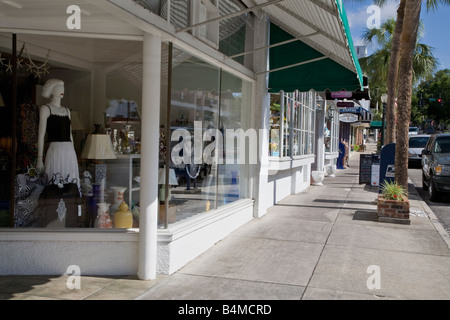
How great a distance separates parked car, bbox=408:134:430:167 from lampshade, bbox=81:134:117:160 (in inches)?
781

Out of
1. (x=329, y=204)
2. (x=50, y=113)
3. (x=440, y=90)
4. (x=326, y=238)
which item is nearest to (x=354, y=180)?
(x=329, y=204)

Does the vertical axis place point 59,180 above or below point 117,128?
below

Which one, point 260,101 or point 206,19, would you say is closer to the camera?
point 206,19

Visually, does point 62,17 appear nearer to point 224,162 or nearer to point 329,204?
point 224,162

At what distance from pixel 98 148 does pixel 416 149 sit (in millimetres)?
21240

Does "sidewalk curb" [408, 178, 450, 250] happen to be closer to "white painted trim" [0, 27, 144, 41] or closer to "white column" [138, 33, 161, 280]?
"white column" [138, 33, 161, 280]

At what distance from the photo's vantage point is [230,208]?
7297mm

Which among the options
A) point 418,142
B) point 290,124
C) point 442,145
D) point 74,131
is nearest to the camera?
point 74,131

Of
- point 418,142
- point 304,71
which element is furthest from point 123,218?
point 418,142

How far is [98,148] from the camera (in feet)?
18.8

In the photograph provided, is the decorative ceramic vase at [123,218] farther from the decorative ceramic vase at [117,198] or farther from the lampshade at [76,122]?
the lampshade at [76,122]

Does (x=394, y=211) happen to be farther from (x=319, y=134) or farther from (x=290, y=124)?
(x=319, y=134)

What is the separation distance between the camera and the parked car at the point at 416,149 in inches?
908
